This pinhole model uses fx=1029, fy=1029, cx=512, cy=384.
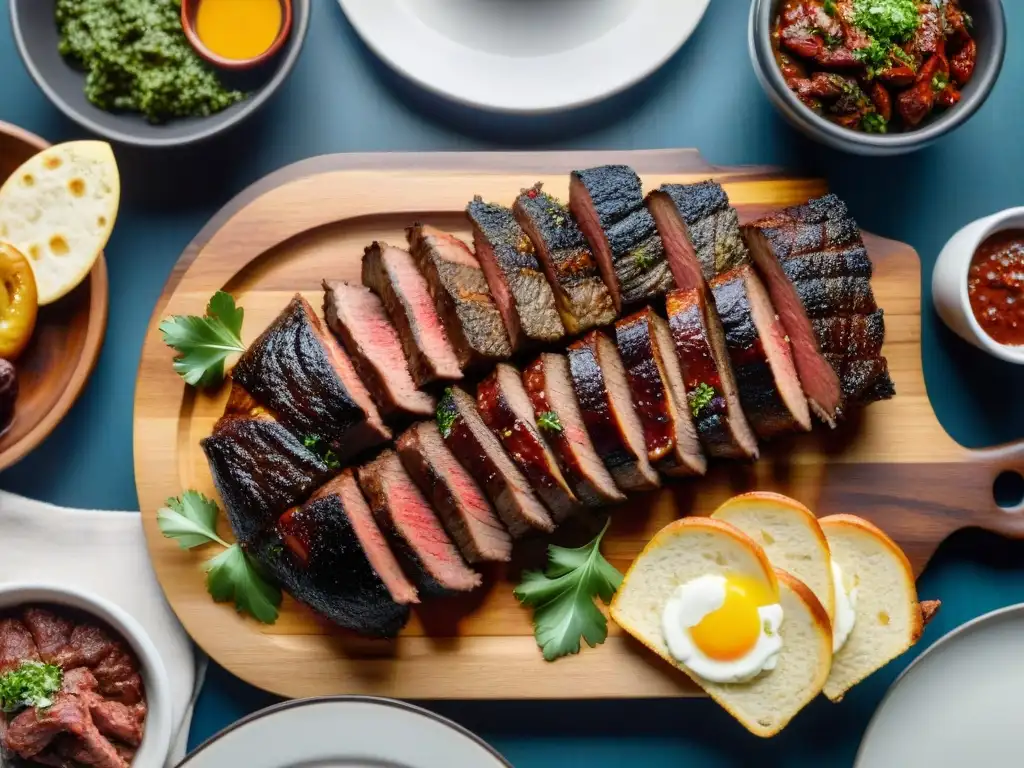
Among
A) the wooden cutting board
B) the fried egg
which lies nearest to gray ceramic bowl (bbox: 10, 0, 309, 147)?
the wooden cutting board

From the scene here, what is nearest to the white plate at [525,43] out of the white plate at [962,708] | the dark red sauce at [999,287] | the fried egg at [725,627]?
the dark red sauce at [999,287]

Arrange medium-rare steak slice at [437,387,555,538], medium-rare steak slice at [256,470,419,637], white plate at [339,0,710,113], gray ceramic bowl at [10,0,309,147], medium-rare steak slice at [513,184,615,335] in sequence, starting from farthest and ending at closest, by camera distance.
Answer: white plate at [339,0,710,113]
gray ceramic bowl at [10,0,309,147]
medium-rare steak slice at [513,184,615,335]
medium-rare steak slice at [437,387,555,538]
medium-rare steak slice at [256,470,419,637]

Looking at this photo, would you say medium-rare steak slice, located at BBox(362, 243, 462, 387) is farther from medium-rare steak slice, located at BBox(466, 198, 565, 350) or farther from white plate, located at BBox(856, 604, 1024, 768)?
white plate, located at BBox(856, 604, 1024, 768)

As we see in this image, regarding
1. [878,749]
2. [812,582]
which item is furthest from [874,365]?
[878,749]

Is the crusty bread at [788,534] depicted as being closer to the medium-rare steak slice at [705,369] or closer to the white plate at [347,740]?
the medium-rare steak slice at [705,369]

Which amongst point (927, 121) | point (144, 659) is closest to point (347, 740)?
point (144, 659)

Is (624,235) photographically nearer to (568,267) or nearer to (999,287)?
(568,267)

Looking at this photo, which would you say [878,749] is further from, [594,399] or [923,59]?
[923,59]

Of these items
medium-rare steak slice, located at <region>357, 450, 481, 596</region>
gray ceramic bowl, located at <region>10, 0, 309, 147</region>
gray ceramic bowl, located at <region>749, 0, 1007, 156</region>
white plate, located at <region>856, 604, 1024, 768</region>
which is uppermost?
gray ceramic bowl, located at <region>10, 0, 309, 147</region>
